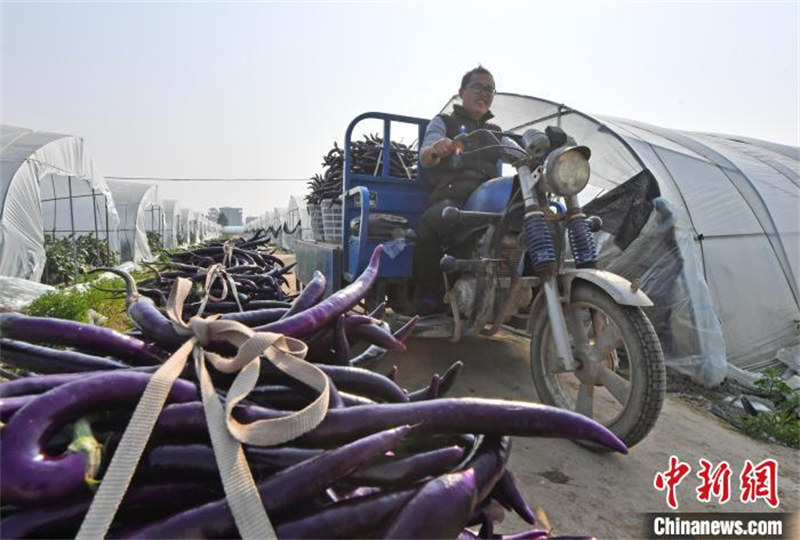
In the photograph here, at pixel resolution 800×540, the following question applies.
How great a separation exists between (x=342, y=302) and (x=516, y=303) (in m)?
2.44

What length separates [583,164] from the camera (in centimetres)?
287

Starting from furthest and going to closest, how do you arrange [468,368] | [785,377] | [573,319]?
[785,377] < [468,368] < [573,319]

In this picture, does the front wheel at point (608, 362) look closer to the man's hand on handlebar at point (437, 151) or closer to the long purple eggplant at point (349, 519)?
the man's hand on handlebar at point (437, 151)

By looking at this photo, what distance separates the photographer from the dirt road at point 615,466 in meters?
2.06

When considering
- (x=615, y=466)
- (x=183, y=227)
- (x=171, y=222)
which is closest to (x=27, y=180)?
(x=615, y=466)

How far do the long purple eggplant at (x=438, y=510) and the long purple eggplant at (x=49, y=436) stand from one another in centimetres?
48

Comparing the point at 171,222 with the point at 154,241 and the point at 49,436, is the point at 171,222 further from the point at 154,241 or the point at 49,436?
the point at 49,436

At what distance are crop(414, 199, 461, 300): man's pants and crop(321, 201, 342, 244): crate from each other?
1074 millimetres

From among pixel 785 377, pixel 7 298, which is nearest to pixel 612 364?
pixel 785 377

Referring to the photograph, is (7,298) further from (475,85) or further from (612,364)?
(612,364)

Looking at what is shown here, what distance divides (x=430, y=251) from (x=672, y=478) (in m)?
2.45

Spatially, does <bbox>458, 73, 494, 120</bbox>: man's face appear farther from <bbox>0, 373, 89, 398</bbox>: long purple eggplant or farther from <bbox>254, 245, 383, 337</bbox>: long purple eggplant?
<bbox>0, 373, 89, 398</bbox>: long purple eggplant

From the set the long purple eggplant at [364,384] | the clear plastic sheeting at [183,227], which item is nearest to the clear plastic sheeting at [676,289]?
the long purple eggplant at [364,384]

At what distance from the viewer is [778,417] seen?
361cm
